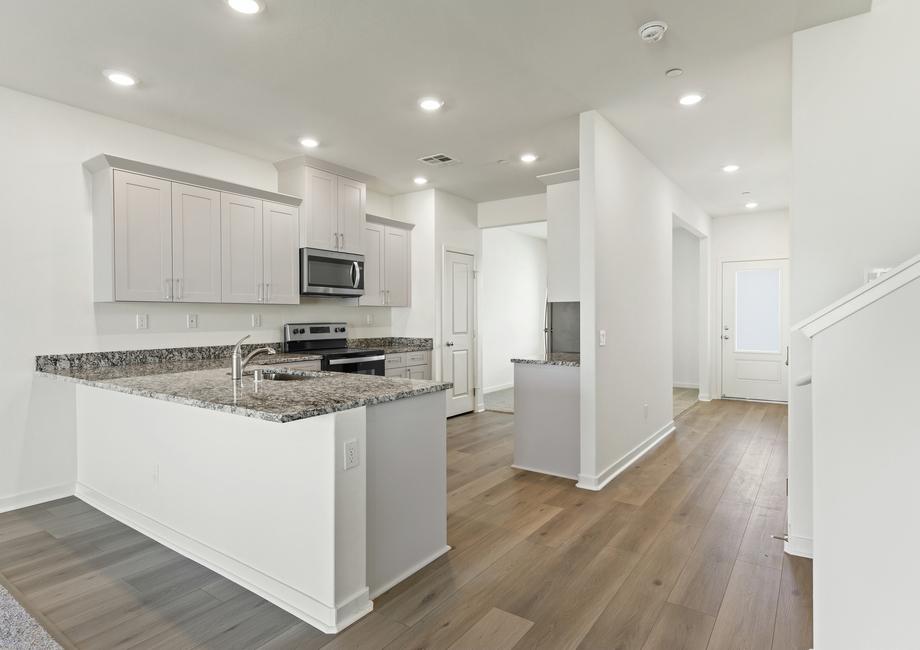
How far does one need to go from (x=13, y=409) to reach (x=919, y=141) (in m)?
5.36

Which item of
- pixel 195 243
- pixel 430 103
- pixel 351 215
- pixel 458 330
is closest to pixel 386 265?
pixel 351 215

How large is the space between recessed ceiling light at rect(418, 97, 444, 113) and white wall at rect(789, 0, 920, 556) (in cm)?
210

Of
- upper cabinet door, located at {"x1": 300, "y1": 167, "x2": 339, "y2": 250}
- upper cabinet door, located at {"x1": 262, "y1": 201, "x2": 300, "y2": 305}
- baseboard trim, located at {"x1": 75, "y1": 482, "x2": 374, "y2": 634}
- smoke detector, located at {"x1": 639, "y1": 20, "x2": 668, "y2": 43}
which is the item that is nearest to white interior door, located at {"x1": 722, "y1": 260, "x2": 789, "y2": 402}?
smoke detector, located at {"x1": 639, "y1": 20, "x2": 668, "y2": 43}

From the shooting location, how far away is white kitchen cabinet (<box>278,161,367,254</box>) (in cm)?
474

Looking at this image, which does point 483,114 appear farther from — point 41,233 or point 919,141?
point 41,233

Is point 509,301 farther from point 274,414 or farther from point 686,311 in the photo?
point 274,414

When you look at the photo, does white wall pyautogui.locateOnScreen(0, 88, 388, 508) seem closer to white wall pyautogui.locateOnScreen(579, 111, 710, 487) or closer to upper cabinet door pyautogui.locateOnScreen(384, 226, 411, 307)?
upper cabinet door pyautogui.locateOnScreen(384, 226, 411, 307)

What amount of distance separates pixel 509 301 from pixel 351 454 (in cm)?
724

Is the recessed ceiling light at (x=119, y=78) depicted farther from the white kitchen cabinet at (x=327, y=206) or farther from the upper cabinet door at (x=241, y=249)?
the white kitchen cabinet at (x=327, y=206)

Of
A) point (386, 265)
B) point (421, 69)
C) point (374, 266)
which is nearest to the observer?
point (421, 69)

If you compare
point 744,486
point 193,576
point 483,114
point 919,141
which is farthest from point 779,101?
point 193,576

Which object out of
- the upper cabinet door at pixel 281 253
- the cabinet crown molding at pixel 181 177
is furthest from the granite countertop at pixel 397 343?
the cabinet crown molding at pixel 181 177

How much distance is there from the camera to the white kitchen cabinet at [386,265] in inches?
219

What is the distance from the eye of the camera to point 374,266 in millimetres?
5613
